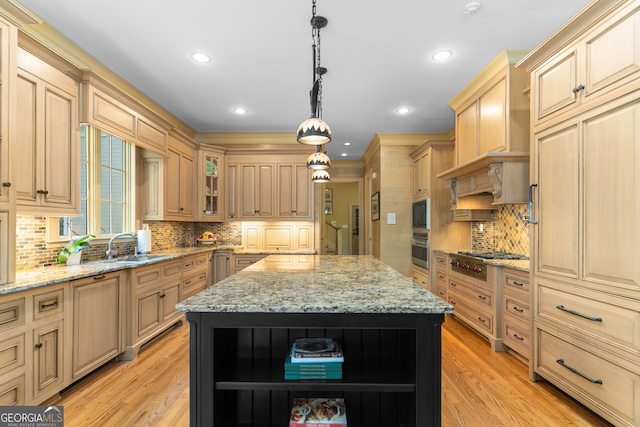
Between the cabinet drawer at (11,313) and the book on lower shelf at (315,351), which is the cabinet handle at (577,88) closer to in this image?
the book on lower shelf at (315,351)

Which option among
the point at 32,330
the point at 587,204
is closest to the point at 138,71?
the point at 32,330

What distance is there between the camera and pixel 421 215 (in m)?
4.90

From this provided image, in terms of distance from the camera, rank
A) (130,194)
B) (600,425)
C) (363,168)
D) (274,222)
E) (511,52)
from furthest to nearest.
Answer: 1. (363,168)
2. (274,222)
3. (130,194)
4. (511,52)
5. (600,425)

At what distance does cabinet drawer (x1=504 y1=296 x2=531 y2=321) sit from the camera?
275 centimetres

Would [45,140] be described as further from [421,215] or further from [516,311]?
[421,215]

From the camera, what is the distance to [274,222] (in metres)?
5.50

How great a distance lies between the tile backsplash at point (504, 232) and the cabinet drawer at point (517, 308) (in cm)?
76

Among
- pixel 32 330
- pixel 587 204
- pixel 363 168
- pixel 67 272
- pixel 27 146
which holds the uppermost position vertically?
pixel 363 168

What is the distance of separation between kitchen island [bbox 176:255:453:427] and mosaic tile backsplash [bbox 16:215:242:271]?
1.84 meters

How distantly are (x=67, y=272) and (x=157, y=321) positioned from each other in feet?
3.97

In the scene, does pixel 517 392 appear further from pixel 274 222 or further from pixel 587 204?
pixel 274 222

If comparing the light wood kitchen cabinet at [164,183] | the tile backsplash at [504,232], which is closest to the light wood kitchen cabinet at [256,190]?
the light wood kitchen cabinet at [164,183]

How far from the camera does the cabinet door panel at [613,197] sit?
175 centimetres

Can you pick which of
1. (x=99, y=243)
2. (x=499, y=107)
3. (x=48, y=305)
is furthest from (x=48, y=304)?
(x=499, y=107)
